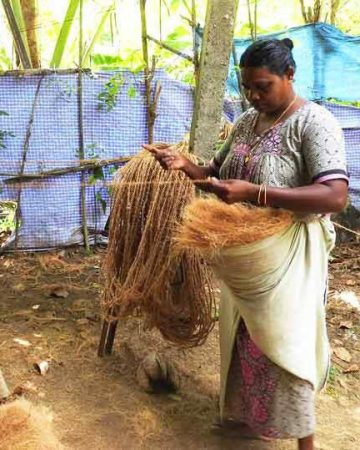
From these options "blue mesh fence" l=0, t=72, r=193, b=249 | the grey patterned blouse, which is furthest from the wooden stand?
"blue mesh fence" l=0, t=72, r=193, b=249

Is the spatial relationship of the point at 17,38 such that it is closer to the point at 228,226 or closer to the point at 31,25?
the point at 31,25

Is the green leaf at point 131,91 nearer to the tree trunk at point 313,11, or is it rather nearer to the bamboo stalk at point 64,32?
the bamboo stalk at point 64,32

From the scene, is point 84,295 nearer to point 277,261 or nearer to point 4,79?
point 4,79

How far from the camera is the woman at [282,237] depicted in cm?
173

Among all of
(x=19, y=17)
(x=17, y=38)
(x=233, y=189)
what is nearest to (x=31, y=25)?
(x=19, y=17)

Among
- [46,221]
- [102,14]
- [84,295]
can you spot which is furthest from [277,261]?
[102,14]

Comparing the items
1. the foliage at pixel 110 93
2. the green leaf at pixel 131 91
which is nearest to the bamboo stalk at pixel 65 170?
the foliage at pixel 110 93

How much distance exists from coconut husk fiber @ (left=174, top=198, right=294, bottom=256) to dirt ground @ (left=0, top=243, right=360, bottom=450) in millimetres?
1055

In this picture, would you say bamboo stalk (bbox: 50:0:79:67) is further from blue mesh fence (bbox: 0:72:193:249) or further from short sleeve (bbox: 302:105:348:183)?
short sleeve (bbox: 302:105:348:183)

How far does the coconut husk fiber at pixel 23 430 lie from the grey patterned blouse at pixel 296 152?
1154mm

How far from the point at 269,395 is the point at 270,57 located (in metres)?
1.28

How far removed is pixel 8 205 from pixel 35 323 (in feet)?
2.60

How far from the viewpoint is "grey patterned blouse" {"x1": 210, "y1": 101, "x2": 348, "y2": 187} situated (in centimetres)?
175

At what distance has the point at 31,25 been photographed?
17.5ft
